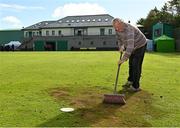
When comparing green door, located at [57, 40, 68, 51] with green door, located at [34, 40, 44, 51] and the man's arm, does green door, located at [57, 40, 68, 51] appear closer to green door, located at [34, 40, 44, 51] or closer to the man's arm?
green door, located at [34, 40, 44, 51]

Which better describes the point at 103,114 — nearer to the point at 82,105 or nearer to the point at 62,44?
the point at 82,105

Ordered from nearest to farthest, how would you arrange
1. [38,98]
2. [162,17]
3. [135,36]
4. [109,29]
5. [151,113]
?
[151,113] < [38,98] < [135,36] < [162,17] < [109,29]

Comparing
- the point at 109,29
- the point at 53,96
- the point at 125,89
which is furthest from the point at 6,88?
the point at 109,29

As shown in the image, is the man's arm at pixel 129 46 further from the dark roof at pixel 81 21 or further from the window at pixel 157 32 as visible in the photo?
the dark roof at pixel 81 21

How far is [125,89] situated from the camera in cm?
1173

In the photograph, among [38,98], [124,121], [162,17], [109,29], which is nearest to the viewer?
[124,121]

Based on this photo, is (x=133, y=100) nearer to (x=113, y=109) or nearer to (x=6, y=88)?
(x=113, y=109)

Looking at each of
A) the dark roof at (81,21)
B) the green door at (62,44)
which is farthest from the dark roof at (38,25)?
the green door at (62,44)

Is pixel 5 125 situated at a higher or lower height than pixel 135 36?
lower

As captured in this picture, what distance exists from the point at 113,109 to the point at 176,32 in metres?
64.2

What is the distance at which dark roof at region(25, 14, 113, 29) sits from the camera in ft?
345

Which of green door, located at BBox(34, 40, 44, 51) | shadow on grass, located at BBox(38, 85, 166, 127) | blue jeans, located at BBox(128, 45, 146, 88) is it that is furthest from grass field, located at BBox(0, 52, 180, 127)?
green door, located at BBox(34, 40, 44, 51)

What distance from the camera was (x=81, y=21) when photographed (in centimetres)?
10838

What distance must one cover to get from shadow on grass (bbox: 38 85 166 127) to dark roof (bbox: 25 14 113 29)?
93158 mm
